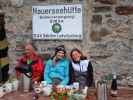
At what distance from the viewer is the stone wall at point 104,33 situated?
6.74 m

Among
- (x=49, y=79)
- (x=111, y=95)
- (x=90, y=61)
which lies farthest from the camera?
(x=90, y=61)

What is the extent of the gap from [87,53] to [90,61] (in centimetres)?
15

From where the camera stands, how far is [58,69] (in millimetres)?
6367

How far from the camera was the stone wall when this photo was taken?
22.1 ft

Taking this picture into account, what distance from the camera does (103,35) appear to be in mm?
6816

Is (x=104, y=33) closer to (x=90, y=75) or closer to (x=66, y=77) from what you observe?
(x=90, y=75)

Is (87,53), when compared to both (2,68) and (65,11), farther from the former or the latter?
(2,68)

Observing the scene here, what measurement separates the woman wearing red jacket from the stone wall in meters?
0.49

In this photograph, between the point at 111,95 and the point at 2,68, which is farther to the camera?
→ the point at 2,68

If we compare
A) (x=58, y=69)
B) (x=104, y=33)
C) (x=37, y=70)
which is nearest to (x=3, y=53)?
(x=37, y=70)

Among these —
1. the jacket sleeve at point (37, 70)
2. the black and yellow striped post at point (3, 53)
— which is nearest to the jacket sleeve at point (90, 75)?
the jacket sleeve at point (37, 70)

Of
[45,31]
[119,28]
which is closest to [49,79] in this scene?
[45,31]

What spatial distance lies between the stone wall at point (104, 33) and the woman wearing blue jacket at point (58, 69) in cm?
57

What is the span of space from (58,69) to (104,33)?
100 cm
